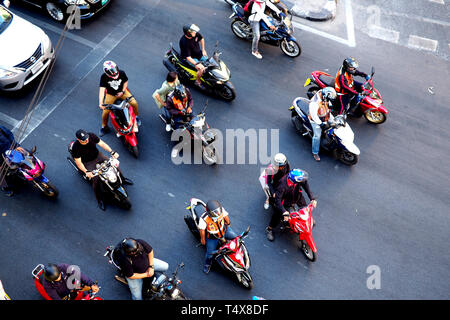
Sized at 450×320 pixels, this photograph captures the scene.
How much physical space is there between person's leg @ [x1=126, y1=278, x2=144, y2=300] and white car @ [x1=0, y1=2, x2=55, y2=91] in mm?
6466

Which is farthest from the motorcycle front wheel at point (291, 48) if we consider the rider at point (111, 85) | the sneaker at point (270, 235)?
the sneaker at point (270, 235)

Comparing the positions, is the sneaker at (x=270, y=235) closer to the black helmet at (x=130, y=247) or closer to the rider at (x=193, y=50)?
the black helmet at (x=130, y=247)

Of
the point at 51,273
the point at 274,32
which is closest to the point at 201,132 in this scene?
the point at 274,32

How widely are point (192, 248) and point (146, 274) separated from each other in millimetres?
1682

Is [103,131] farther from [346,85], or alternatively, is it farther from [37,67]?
[346,85]

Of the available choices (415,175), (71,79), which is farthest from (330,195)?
(71,79)

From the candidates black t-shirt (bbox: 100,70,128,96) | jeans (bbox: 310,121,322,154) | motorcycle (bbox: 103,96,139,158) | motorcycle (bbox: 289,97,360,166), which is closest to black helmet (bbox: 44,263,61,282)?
motorcycle (bbox: 103,96,139,158)

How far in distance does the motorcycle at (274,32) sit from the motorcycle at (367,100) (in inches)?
63.5

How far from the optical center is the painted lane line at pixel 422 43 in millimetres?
13180

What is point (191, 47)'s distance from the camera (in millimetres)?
10727

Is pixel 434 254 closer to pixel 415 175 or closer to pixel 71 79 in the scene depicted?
pixel 415 175

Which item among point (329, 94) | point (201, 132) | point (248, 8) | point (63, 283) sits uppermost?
point (248, 8)

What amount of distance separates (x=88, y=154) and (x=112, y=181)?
2.78 ft

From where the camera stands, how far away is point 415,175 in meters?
10.5
